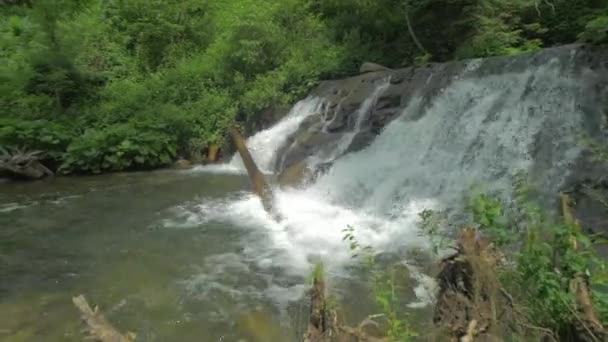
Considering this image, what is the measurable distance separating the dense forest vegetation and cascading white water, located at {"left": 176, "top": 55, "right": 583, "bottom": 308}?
2.85 metres

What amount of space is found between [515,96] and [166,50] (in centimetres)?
1089

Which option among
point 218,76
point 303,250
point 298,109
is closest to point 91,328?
point 303,250

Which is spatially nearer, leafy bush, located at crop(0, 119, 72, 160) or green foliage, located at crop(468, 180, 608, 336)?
green foliage, located at crop(468, 180, 608, 336)

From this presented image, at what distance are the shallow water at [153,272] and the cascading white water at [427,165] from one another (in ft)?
1.29

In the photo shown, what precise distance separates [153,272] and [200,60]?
10.5 metres

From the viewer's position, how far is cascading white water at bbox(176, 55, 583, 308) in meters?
7.11

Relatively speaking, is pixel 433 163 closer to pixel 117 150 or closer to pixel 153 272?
pixel 153 272

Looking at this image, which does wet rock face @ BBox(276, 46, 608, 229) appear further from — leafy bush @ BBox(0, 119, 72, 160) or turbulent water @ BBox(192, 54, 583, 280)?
leafy bush @ BBox(0, 119, 72, 160)

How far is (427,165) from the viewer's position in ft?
29.0

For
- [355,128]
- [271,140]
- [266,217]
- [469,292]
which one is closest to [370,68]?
[355,128]

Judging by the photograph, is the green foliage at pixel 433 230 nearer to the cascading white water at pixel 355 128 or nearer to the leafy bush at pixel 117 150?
the cascading white water at pixel 355 128

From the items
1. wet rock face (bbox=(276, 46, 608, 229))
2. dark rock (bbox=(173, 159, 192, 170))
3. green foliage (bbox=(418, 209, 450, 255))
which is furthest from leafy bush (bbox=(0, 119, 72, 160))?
green foliage (bbox=(418, 209, 450, 255))

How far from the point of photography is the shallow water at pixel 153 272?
464 centimetres

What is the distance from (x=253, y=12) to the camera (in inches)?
585
